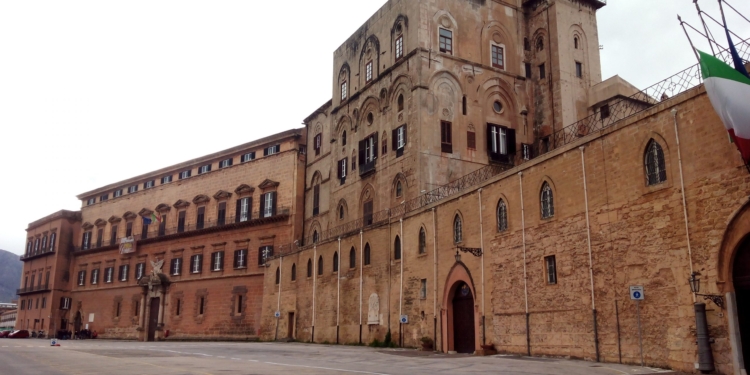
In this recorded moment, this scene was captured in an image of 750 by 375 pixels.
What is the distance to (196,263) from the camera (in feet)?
180

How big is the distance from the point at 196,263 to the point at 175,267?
10.7ft

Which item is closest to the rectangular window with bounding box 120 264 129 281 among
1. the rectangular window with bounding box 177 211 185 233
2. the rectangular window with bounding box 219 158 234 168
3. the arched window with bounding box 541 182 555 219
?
the rectangular window with bounding box 177 211 185 233

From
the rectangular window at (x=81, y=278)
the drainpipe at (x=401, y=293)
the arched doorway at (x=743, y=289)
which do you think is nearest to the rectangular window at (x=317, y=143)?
the drainpipe at (x=401, y=293)

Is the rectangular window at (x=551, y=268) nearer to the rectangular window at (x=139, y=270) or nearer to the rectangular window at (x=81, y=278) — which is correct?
the rectangular window at (x=139, y=270)

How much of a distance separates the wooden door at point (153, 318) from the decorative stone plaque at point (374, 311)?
31.7m

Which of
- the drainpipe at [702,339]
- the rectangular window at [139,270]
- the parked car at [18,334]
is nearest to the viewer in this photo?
the drainpipe at [702,339]

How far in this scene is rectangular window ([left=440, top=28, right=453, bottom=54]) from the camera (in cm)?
3562

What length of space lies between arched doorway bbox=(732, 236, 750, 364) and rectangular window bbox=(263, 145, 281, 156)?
39.5 m

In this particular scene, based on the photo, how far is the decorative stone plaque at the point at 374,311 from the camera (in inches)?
1203

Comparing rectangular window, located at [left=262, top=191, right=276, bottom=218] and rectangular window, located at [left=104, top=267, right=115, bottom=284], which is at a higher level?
rectangular window, located at [left=262, top=191, right=276, bottom=218]

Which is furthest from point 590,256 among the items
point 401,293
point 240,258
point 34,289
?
point 34,289

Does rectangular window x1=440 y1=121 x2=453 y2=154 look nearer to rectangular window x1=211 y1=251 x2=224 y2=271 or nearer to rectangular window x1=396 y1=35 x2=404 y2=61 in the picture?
rectangular window x1=396 y1=35 x2=404 y2=61

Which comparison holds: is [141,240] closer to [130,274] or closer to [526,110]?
[130,274]

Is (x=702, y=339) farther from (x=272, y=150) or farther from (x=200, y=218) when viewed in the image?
(x=200, y=218)
